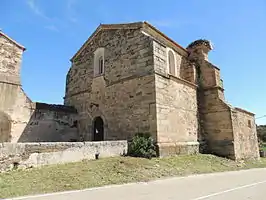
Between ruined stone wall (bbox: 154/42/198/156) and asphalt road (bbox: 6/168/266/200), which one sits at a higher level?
ruined stone wall (bbox: 154/42/198/156)

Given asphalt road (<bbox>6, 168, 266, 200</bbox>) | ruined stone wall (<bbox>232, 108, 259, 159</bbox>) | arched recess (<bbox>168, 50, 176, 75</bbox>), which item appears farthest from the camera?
arched recess (<bbox>168, 50, 176, 75</bbox>)

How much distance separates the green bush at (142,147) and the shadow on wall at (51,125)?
517 cm

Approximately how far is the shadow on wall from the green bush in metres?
5.17

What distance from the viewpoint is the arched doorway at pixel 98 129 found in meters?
15.0

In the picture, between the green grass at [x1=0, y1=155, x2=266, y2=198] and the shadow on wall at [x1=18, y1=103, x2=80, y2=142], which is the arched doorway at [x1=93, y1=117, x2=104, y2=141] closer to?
the shadow on wall at [x1=18, y1=103, x2=80, y2=142]

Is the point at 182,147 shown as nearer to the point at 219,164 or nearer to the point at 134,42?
the point at 219,164

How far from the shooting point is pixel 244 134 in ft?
54.5

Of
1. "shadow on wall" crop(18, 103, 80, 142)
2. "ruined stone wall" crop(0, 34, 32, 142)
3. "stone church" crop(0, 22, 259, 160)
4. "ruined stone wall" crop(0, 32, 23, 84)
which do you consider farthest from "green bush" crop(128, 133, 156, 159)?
"ruined stone wall" crop(0, 32, 23, 84)

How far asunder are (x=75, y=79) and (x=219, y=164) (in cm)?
1104

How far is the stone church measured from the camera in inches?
477

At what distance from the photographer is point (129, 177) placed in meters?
7.73

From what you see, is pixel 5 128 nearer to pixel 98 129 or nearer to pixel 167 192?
pixel 98 129

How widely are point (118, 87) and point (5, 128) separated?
6.25 m

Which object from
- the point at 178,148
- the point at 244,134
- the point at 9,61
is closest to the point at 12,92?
the point at 9,61
